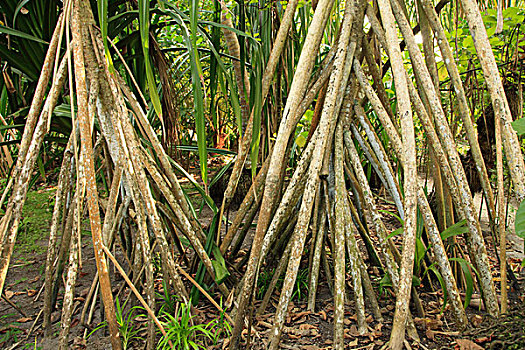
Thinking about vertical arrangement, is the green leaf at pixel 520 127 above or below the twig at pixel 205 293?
above

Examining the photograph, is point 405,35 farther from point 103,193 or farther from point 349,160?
point 103,193

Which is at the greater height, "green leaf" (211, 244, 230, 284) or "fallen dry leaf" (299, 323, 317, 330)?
"green leaf" (211, 244, 230, 284)

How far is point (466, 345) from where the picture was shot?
129 cm

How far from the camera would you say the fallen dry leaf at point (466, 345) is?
128 centimetres

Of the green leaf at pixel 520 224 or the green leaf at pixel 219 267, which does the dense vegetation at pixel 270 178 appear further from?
the green leaf at pixel 520 224

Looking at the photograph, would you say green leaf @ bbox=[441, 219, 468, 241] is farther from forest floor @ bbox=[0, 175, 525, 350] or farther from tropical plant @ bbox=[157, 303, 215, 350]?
tropical plant @ bbox=[157, 303, 215, 350]

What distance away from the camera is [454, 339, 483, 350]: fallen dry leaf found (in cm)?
128

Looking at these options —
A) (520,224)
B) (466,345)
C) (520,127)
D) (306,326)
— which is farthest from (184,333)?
(520,127)

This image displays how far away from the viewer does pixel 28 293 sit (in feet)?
6.16

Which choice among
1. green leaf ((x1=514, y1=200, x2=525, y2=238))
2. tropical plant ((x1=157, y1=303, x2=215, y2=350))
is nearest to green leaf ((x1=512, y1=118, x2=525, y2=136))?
green leaf ((x1=514, y1=200, x2=525, y2=238))

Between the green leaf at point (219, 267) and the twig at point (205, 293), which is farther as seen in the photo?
the green leaf at point (219, 267)

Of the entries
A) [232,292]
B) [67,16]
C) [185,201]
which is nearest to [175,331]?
[232,292]

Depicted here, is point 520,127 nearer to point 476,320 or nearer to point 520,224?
point 520,224

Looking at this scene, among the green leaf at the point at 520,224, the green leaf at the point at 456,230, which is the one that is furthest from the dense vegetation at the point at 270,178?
the green leaf at the point at 520,224
